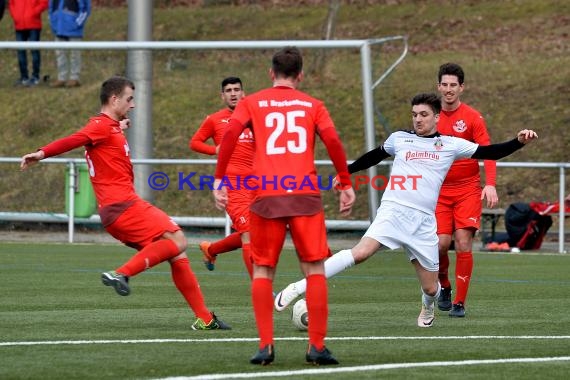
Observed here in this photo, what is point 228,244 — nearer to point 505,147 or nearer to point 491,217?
point 505,147

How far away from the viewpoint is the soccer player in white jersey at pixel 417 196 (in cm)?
971

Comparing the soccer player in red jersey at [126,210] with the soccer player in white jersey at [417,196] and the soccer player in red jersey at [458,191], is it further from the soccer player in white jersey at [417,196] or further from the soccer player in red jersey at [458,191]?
the soccer player in red jersey at [458,191]

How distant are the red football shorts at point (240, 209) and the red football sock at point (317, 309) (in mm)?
4317

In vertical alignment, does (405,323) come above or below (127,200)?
below

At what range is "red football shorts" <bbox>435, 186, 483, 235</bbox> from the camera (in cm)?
1131

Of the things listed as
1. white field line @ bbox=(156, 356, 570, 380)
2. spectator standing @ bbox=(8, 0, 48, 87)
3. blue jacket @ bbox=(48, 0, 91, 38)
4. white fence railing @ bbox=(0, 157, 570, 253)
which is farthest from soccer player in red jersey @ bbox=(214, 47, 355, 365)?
spectator standing @ bbox=(8, 0, 48, 87)

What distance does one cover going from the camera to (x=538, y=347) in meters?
8.50

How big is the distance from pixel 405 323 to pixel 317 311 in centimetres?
265

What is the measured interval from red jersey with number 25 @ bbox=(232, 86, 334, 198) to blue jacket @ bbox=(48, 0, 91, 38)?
1601 centimetres

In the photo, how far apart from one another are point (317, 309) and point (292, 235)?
1.44 ft

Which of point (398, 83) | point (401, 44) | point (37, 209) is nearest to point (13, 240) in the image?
point (37, 209)

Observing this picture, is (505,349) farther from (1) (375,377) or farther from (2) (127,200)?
(2) (127,200)

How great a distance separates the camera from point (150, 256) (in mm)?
9438

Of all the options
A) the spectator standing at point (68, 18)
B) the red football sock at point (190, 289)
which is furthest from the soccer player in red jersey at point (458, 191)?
the spectator standing at point (68, 18)
